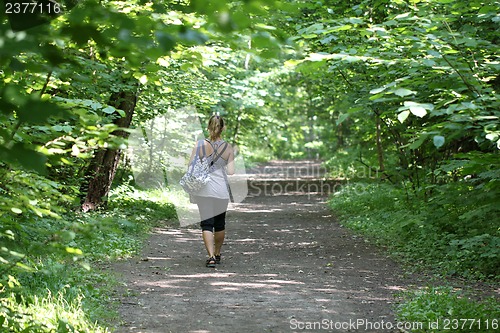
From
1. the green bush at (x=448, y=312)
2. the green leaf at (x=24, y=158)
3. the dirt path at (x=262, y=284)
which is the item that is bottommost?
the dirt path at (x=262, y=284)

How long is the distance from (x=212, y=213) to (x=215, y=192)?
1.06ft

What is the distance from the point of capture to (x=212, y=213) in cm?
885

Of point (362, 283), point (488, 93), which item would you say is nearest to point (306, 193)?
point (362, 283)

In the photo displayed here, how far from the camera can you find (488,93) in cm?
555

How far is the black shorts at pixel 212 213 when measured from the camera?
880cm

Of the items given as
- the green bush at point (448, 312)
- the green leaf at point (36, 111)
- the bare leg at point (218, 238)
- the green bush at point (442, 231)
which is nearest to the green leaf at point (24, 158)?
the green leaf at point (36, 111)

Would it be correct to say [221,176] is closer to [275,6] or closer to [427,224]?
[427,224]

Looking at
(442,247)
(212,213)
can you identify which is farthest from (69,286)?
(442,247)

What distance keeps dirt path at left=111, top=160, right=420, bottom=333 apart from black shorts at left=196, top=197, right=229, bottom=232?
624 mm

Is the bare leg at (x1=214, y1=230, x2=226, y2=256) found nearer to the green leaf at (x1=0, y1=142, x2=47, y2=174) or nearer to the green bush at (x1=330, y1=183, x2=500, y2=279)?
the green bush at (x1=330, y1=183, x2=500, y2=279)

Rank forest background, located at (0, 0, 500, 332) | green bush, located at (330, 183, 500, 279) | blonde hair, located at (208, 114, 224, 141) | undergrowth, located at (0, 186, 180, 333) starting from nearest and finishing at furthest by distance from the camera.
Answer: forest background, located at (0, 0, 500, 332) < undergrowth, located at (0, 186, 180, 333) < green bush, located at (330, 183, 500, 279) < blonde hair, located at (208, 114, 224, 141)

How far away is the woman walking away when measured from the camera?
881 cm

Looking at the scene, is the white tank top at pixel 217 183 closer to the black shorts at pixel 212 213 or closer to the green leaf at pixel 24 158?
the black shorts at pixel 212 213

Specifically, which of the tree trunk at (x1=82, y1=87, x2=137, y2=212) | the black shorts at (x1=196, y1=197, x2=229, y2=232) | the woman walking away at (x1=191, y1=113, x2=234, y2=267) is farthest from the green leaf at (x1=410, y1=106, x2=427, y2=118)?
the tree trunk at (x1=82, y1=87, x2=137, y2=212)
